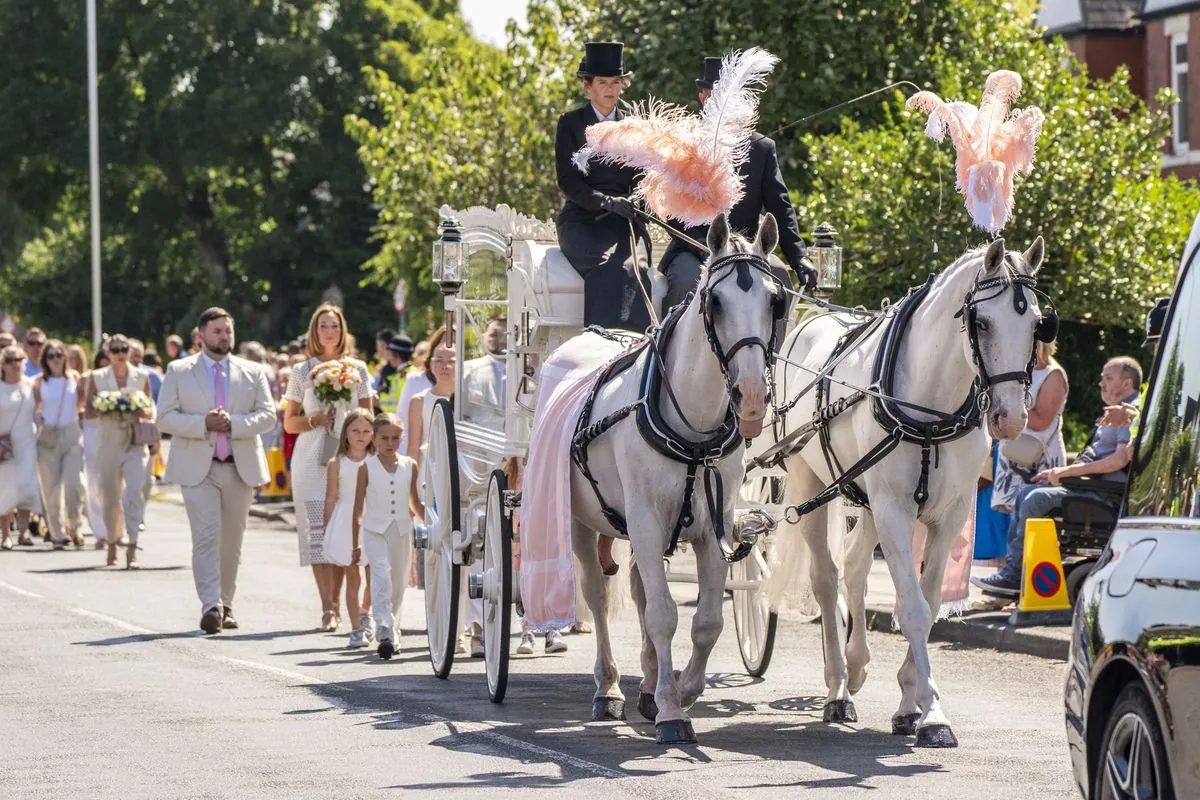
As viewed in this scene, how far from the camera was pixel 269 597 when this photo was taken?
1731 cm

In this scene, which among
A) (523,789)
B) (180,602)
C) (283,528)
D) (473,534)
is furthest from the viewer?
(283,528)

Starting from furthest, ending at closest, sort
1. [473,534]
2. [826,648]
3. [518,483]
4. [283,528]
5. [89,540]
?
[283,528]
[89,540]
[518,483]
[473,534]
[826,648]

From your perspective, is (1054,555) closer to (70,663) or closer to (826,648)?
(826,648)

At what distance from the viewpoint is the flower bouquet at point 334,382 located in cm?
1492

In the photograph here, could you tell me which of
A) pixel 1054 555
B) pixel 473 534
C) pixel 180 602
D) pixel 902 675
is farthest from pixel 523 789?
pixel 180 602

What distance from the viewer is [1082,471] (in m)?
13.8

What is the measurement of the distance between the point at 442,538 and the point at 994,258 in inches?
174

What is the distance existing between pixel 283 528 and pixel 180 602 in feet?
28.5

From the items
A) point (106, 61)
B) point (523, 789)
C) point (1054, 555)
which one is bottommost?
point (523, 789)

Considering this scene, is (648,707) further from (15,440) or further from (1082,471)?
(15,440)

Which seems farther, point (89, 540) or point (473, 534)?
point (89, 540)

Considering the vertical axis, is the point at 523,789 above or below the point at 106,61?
below

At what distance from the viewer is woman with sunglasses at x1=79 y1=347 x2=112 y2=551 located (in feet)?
69.4

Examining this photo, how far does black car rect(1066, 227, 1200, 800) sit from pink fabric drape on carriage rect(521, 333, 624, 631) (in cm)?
398
